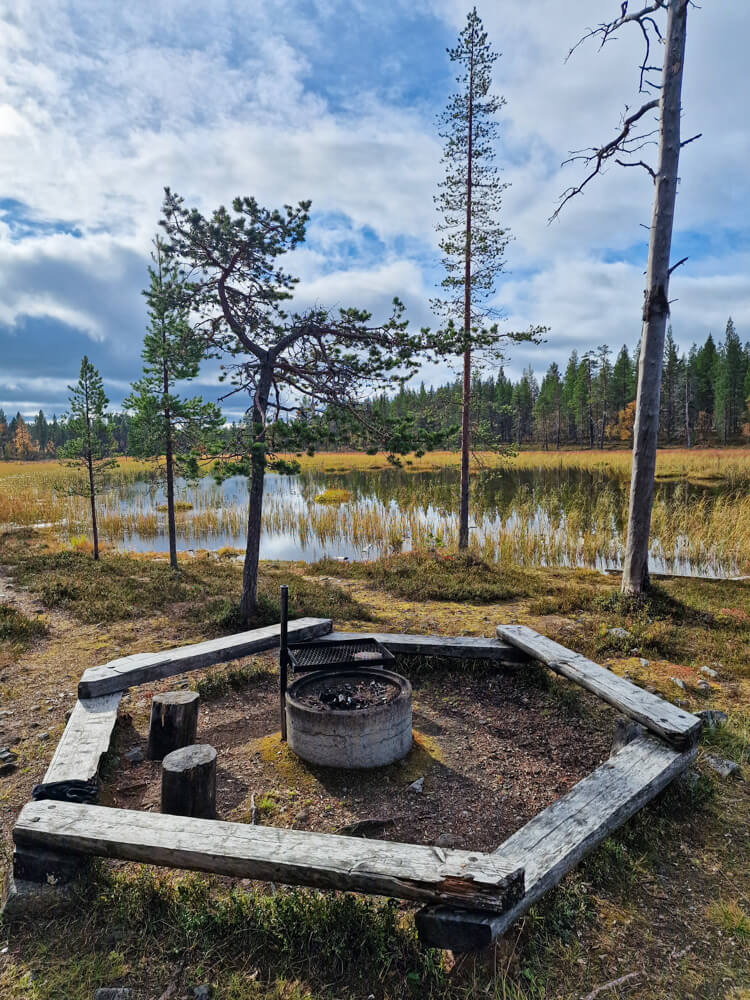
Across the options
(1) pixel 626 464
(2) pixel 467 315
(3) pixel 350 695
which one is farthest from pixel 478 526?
(1) pixel 626 464

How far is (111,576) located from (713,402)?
72108 millimetres

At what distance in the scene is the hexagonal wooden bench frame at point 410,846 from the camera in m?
2.50

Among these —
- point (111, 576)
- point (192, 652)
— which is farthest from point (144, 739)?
point (111, 576)

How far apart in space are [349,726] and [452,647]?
2152mm

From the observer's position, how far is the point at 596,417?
232 ft

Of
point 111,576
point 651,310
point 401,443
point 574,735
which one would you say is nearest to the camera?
point 574,735

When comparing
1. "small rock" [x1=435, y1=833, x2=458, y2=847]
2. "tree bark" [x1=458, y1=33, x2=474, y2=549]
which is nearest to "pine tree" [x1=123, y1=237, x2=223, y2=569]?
"tree bark" [x1=458, y1=33, x2=474, y2=549]

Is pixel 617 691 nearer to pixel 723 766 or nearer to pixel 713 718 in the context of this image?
pixel 723 766

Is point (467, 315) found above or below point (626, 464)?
above

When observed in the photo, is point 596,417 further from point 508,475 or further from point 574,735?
point 574,735

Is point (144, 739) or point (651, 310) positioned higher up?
point (651, 310)

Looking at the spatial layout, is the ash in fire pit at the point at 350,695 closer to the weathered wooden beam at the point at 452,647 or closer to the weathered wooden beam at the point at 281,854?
the weathered wooden beam at the point at 452,647

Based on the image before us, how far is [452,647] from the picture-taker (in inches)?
239

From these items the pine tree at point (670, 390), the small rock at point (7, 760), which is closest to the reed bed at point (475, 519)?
the small rock at point (7, 760)
